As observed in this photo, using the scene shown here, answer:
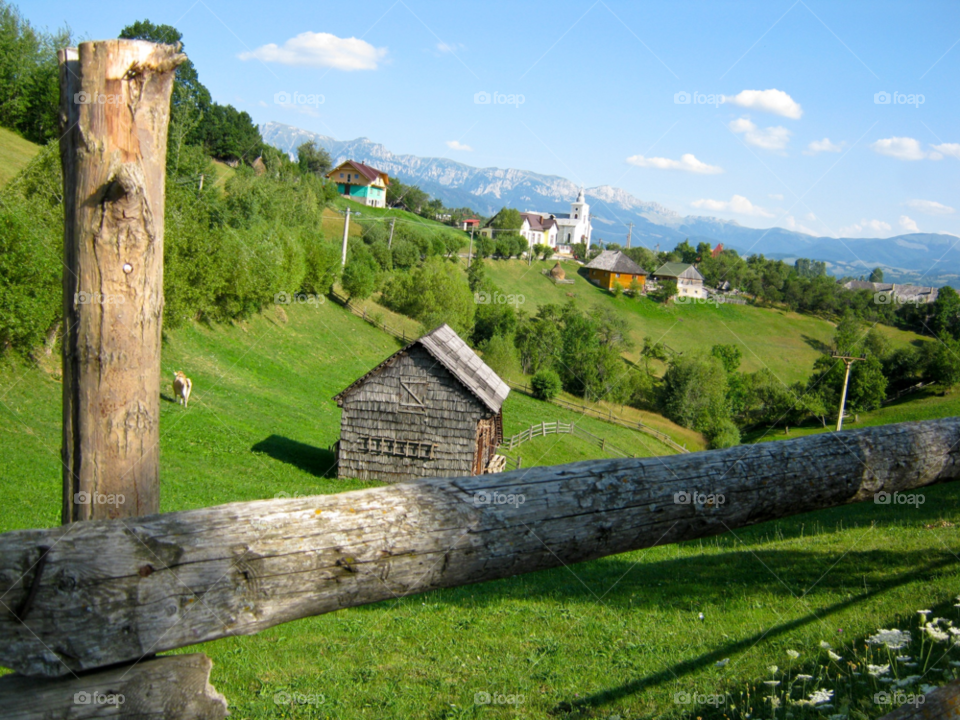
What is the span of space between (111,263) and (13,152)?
4654 centimetres

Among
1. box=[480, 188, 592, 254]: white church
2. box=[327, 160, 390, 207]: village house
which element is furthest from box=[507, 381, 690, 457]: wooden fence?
box=[480, 188, 592, 254]: white church

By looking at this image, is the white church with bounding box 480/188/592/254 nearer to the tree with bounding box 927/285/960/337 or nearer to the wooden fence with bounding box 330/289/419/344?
the tree with bounding box 927/285/960/337

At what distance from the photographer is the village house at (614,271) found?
6906 centimetres

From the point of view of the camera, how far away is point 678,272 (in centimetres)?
6669

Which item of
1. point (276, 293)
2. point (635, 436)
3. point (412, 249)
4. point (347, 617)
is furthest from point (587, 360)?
point (347, 617)

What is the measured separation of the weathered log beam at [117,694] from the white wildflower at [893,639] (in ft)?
14.4

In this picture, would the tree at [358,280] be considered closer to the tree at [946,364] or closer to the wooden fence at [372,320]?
the wooden fence at [372,320]

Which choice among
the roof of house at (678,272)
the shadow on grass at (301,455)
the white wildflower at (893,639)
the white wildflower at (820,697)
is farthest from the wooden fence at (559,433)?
the white wildflower at (820,697)

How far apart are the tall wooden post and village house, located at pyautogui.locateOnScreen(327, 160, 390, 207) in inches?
3716

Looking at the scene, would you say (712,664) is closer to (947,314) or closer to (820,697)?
(820,697)

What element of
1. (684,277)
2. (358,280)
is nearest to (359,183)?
(358,280)

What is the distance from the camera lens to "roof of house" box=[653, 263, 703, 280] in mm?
66956

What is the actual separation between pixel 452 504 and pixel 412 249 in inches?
2496

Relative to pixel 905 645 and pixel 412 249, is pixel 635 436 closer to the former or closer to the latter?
pixel 412 249
